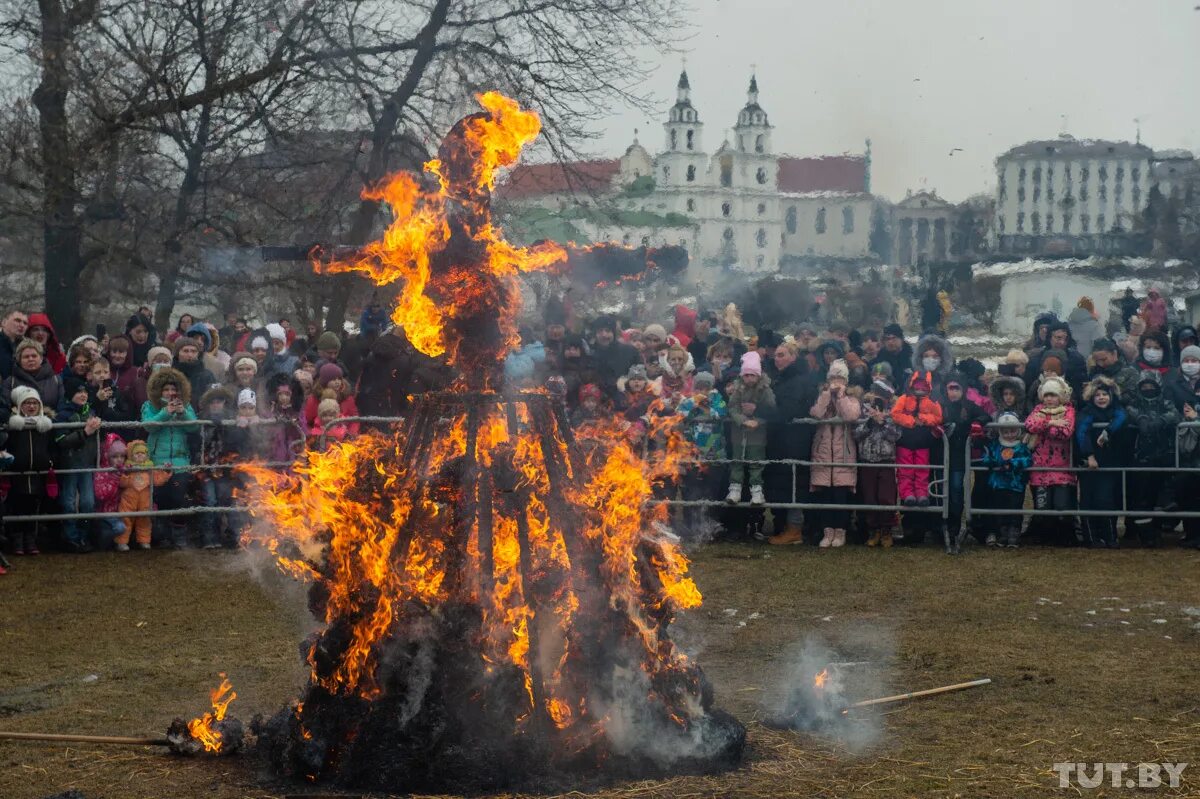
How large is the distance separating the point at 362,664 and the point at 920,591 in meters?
6.44

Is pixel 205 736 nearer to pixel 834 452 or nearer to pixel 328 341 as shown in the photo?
pixel 834 452

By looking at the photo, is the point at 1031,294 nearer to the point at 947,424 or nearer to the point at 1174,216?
the point at 1174,216

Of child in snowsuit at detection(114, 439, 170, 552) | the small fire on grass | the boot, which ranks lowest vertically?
the small fire on grass

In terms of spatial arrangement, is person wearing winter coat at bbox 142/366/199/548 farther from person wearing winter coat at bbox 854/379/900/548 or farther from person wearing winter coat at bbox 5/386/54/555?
person wearing winter coat at bbox 854/379/900/548

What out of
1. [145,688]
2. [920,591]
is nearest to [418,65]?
[920,591]

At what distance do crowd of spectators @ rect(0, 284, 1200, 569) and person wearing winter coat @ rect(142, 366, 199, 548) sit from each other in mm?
21

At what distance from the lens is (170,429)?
14555mm

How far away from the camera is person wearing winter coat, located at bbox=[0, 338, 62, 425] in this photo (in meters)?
14.2

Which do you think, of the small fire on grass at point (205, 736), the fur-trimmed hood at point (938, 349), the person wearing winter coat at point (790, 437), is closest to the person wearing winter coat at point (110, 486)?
the person wearing winter coat at point (790, 437)

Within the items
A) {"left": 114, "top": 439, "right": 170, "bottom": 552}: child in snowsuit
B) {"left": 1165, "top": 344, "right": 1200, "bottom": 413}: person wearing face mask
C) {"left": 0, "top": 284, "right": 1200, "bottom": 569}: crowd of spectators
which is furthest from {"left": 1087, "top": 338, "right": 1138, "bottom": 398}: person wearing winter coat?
{"left": 114, "top": 439, "right": 170, "bottom": 552}: child in snowsuit

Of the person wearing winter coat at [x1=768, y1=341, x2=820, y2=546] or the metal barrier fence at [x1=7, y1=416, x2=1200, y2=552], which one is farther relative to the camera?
the person wearing winter coat at [x1=768, y1=341, x2=820, y2=546]

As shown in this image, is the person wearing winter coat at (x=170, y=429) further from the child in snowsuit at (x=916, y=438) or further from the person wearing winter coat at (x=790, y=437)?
the child in snowsuit at (x=916, y=438)

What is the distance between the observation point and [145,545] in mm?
14562

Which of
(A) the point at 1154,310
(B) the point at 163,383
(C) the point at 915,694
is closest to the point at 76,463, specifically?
(B) the point at 163,383
